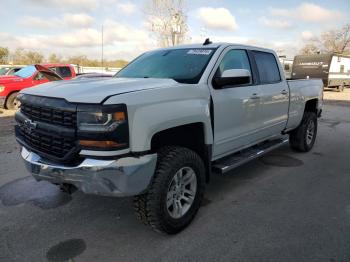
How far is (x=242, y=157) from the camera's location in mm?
4551

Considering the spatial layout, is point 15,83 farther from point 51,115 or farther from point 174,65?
point 51,115

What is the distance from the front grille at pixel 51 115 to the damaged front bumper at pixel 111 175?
0.36 meters

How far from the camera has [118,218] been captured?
12.5 feet

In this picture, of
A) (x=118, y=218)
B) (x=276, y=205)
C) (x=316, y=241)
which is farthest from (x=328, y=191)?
(x=118, y=218)

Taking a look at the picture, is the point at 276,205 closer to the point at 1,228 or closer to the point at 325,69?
the point at 1,228

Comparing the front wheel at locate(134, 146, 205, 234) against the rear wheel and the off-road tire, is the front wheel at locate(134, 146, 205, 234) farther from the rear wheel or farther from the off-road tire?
the rear wheel

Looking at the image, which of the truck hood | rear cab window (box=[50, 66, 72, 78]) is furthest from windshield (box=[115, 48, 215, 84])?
rear cab window (box=[50, 66, 72, 78])

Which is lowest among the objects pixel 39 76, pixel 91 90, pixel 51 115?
pixel 51 115

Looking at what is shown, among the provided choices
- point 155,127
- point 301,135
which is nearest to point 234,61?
point 155,127

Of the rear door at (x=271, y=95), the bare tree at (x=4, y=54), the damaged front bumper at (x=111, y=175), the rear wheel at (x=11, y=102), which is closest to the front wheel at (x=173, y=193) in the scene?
the damaged front bumper at (x=111, y=175)

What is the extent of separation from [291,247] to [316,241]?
30 cm

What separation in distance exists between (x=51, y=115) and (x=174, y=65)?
1.75 meters

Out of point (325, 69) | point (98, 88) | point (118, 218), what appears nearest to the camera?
point (98, 88)

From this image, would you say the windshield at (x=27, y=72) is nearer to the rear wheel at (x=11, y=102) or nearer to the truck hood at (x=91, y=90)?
the rear wheel at (x=11, y=102)
